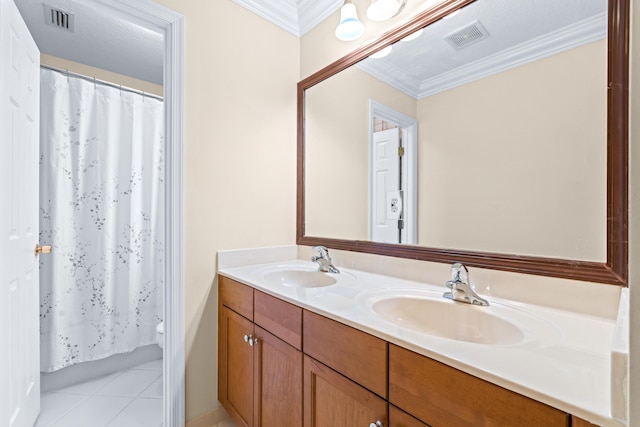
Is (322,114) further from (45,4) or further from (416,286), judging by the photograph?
(45,4)

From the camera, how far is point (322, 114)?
1.75m

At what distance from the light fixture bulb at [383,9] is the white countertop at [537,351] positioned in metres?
1.21

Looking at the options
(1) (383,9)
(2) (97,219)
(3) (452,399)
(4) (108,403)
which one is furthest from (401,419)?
(2) (97,219)

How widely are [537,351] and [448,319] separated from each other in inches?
14.9

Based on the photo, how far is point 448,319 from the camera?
3.31 feet

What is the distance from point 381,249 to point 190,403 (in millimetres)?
1191

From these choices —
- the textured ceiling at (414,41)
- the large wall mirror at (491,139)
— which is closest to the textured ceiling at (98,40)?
the textured ceiling at (414,41)

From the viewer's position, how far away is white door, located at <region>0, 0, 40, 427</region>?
112 centimetres

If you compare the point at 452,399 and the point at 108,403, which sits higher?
the point at 452,399

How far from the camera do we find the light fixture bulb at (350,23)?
1.43 metres

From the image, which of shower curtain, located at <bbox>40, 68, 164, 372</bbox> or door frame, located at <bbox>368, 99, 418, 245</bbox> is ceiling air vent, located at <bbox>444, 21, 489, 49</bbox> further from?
shower curtain, located at <bbox>40, 68, 164, 372</bbox>

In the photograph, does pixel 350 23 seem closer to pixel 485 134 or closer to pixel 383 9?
pixel 383 9

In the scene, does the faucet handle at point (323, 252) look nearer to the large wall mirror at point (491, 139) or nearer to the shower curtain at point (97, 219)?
the large wall mirror at point (491, 139)

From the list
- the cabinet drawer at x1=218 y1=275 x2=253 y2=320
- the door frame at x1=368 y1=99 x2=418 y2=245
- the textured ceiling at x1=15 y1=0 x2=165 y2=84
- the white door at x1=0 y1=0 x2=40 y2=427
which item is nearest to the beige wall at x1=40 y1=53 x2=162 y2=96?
the textured ceiling at x1=15 y1=0 x2=165 y2=84
